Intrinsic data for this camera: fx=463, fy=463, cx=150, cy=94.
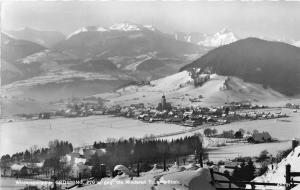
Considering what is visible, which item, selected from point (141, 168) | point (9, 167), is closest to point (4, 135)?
point (9, 167)

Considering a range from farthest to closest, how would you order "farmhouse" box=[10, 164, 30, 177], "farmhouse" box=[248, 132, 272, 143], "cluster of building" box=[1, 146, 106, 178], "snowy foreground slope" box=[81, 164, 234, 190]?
"farmhouse" box=[248, 132, 272, 143] < "cluster of building" box=[1, 146, 106, 178] < "farmhouse" box=[10, 164, 30, 177] < "snowy foreground slope" box=[81, 164, 234, 190]

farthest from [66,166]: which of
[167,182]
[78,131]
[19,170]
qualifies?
[167,182]

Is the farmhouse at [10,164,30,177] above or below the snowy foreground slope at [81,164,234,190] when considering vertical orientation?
below

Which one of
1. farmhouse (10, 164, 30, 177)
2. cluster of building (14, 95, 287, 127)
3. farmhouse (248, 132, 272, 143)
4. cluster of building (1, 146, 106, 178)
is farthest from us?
cluster of building (14, 95, 287, 127)

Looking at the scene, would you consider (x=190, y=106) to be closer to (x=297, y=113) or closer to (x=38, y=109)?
(x=297, y=113)

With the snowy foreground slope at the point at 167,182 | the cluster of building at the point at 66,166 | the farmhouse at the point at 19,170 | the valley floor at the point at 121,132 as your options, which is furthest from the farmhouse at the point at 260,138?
the snowy foreground slope at the point at 167,182

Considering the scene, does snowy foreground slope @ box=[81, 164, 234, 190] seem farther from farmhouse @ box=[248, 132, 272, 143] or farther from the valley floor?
farmhouse @ box=[248, 132, 272, 143]

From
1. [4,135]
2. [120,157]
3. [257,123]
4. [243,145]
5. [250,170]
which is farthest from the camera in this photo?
[257,123]

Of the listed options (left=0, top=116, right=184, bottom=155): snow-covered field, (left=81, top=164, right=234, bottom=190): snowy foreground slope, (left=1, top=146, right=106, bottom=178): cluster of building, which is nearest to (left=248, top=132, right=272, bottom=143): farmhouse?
(left=0, top=116, right=184, bottom=155): snow-covered field

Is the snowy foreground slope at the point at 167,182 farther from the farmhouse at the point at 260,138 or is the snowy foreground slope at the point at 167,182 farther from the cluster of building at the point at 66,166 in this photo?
the farmhouse at the point at 260,138
